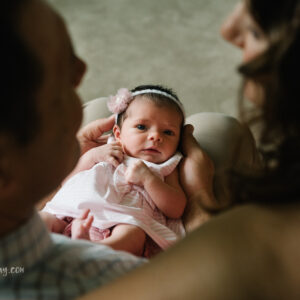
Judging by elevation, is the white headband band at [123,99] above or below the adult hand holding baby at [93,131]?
above

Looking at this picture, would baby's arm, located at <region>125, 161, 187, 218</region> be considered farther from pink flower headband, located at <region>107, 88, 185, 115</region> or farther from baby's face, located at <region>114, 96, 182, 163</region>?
pink flower headband, located at <region>107, 88, 185, 115</region>

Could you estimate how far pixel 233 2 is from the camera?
111 inches

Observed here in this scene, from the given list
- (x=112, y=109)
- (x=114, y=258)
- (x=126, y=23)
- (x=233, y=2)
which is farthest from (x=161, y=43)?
(x=114, y=258)

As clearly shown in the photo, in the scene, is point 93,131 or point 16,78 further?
point 93,131

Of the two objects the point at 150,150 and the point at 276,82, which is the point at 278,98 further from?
the point at 150,150

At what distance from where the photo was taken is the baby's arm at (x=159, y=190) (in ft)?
3.88

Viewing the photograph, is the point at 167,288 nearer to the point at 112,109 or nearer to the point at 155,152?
the point at 155,152

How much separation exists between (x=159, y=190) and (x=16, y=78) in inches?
29.2

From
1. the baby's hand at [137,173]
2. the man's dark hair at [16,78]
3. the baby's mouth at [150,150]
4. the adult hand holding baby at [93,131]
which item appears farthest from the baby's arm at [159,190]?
the man's dark hair at [16,78]

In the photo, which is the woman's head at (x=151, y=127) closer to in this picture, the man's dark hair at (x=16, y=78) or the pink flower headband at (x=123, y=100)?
the pink flower headband at (x=123, y=100)

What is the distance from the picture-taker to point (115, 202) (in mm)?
1175

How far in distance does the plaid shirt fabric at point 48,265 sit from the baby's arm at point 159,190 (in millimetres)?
439

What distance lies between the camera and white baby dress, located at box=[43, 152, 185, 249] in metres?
1.10

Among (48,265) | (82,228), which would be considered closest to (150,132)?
(82,228)
